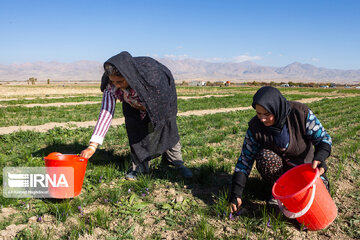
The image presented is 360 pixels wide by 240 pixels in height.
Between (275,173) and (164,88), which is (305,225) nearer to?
(275,173)

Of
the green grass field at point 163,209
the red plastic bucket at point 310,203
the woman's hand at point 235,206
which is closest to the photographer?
the red plastic bucket at point 310,203

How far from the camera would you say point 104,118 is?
3238 mm

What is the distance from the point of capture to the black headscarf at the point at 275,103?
257 centimetres

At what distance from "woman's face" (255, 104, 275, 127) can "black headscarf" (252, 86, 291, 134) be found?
0.12ft

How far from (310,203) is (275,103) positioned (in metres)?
0.93

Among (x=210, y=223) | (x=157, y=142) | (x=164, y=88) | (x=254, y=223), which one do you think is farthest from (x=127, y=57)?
(x=254, y=223)

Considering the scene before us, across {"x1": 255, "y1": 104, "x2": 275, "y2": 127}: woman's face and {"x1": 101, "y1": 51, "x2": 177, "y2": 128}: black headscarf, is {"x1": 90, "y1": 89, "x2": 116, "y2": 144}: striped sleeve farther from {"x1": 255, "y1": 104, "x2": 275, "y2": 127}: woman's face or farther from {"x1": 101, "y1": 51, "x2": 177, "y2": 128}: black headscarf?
{"x1": 255, "y1": 104, "x2": 275, "y2": 127}: woman's face

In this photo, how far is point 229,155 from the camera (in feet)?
16.4

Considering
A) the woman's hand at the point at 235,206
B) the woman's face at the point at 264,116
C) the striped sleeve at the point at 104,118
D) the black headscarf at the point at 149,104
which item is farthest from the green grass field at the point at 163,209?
the woman's face at the point at 264,116

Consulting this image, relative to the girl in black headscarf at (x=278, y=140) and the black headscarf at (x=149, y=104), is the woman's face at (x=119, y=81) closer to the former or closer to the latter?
the black headscarf at (x=149, y=104)

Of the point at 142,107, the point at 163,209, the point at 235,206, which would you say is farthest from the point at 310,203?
the point at 142,107

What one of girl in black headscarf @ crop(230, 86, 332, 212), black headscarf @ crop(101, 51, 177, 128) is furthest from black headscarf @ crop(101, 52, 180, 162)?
girl in black headscarf @ crop(230, 86, 332, 212)

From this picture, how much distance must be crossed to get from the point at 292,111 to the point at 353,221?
4.17ft

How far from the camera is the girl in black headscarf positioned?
2.66 meters
